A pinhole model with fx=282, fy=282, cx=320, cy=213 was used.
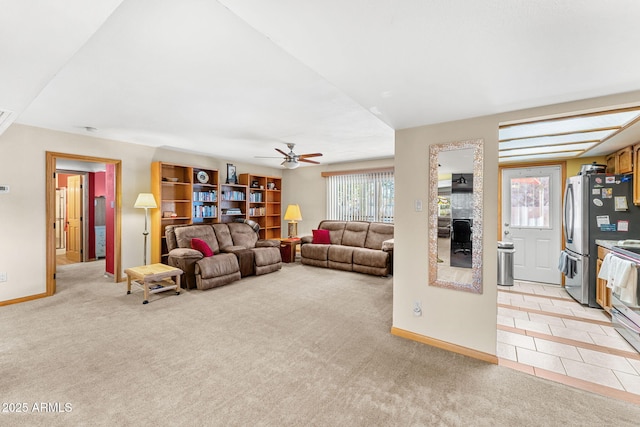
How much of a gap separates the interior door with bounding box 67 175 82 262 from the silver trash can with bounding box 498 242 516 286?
8819 mm

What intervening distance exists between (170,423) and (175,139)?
417 cm

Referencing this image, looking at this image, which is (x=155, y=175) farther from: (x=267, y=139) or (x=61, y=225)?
(x=61, y=225)

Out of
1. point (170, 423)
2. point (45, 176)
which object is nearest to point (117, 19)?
point (170, 423)

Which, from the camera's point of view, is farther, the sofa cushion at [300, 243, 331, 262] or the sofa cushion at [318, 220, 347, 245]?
the sofa cushion at [318, 220, 347, 245]

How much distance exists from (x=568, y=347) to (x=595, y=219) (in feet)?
6.42

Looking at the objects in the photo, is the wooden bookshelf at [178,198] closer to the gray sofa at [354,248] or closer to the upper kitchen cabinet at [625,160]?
the gray sofa at [354,248]

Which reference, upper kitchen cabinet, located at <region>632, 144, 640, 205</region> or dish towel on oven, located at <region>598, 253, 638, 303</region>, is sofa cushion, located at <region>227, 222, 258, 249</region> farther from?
upper kitchen cabinet, located at <region>632, 144, 640, 205</region>

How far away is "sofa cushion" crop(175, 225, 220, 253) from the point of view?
4.93 m

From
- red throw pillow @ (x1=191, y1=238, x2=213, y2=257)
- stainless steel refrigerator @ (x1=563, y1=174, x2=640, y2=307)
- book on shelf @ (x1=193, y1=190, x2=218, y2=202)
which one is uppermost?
book on shelf @ (x1=193, y1=190, x2=218, y2=202)

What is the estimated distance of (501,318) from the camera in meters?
3.37

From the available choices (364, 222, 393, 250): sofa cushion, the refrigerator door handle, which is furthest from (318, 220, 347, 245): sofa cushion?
the refrigerator door handle

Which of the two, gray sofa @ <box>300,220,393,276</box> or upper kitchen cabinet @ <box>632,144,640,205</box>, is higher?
upper kitchen cabinet @ <box>632,144,640,205</box>

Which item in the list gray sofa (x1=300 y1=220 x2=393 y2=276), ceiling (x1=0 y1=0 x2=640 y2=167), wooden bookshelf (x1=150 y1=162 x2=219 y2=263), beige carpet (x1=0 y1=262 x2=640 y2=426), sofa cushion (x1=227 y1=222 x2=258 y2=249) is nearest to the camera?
ceiling (x1=0 y1=0 x2=640 y2=167)

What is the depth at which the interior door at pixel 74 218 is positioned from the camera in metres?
6.68
